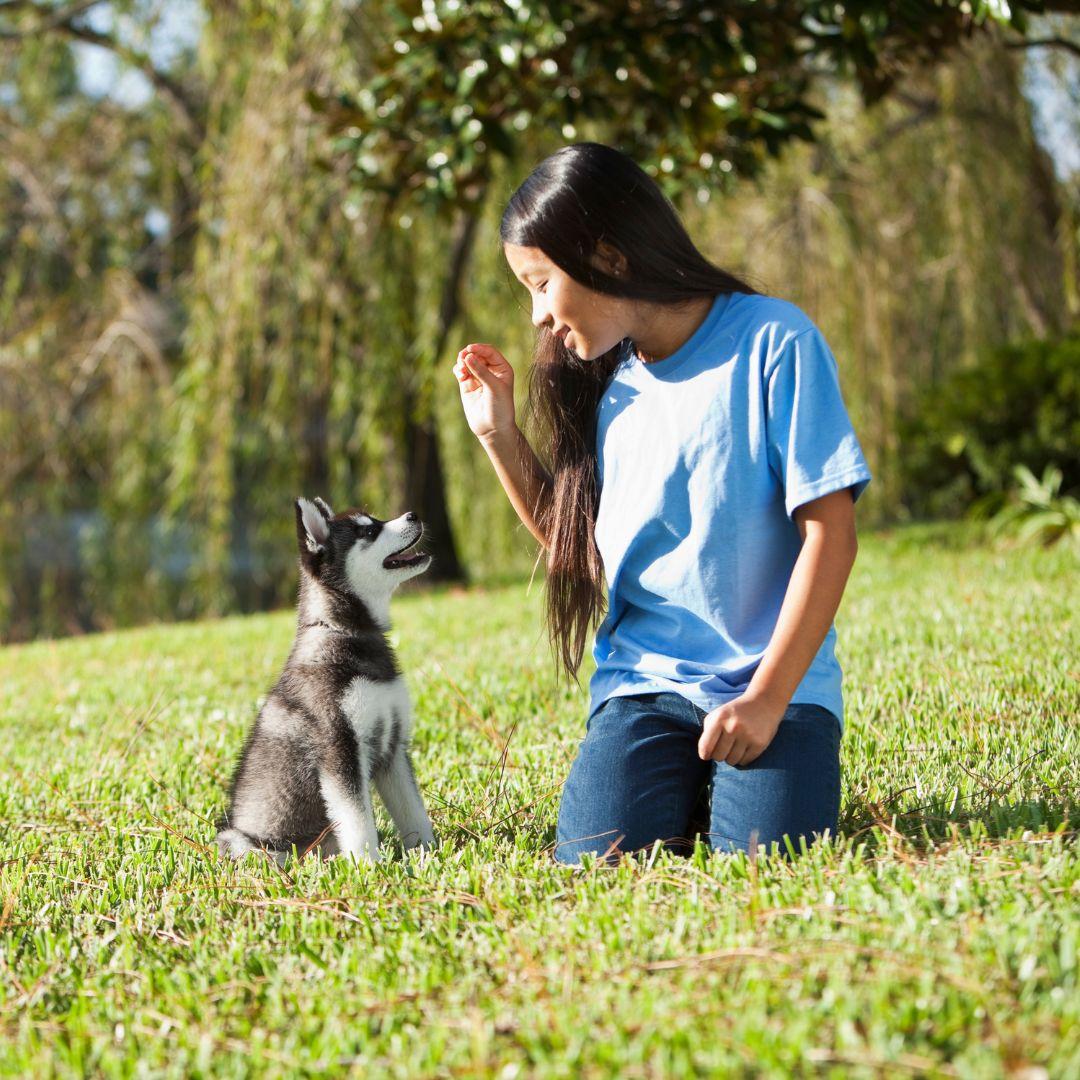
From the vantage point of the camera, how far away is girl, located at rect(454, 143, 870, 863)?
8.94 ft

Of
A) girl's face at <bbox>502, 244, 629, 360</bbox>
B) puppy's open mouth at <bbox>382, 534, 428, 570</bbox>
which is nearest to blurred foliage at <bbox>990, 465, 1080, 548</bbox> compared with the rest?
girl's face at <bbox>502, 244, 629, 360</bbox>

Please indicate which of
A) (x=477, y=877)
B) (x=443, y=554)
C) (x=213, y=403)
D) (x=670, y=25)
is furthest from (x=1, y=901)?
(x=443, y=554)

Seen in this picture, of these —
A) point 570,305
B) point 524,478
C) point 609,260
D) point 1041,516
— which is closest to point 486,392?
point 524,478

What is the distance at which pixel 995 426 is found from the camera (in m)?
8.98

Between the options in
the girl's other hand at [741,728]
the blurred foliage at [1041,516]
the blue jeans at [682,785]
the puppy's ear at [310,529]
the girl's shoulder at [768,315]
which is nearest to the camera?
the girl's other hand at [741,728]

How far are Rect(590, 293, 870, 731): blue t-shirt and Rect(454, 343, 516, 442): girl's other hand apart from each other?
0.32 meters

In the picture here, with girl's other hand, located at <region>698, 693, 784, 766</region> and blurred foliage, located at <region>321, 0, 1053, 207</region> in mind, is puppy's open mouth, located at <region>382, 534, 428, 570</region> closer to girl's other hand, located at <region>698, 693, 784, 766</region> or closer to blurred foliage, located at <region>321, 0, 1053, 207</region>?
girl's other hand, located at <region>698, 693, 784, 766</region>

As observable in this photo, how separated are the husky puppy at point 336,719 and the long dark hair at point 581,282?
41cm

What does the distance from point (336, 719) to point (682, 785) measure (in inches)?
32.6

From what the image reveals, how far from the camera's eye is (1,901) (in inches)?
113

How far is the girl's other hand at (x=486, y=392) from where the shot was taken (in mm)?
3223

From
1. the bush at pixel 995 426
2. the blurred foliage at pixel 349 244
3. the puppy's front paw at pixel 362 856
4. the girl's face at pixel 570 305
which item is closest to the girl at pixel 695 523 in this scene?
the girl's face at pixel 570 305

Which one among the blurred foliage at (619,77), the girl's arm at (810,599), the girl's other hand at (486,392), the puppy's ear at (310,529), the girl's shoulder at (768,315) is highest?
the blurred foliage at (619,77)

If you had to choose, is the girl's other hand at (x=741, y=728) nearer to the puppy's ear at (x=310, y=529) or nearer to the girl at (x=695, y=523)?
the girl at (x=695, y=523)
